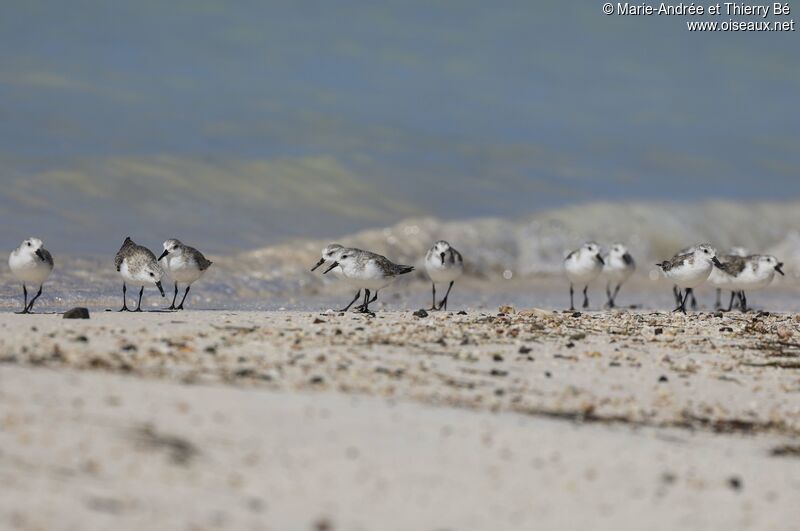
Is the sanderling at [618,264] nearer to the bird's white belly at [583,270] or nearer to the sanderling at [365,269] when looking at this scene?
the bird's white belly at [583,270]

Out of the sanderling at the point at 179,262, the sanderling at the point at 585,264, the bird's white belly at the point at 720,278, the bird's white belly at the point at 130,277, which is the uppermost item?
the sanderling at the point at 585,264

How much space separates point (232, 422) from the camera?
21.5 feet

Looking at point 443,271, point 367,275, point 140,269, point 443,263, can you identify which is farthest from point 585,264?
point 140,269

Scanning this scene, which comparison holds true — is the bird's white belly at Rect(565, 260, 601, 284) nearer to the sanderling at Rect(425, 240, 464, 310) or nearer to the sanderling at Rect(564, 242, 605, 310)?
the sanderling at Rect(564, 242, 605, 310)

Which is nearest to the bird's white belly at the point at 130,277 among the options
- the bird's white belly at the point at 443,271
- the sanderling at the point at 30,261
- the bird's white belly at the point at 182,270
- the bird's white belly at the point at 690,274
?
the bird's white belly at the point at 182,270

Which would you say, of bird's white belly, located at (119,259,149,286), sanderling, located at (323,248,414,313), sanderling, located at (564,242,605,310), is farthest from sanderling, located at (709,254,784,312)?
bird's white belly, located at (119,259,149,286)

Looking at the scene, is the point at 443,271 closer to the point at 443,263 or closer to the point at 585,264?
the point at 443,263

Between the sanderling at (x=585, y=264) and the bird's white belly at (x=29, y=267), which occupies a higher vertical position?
the sanderling at (x=585, y=264)

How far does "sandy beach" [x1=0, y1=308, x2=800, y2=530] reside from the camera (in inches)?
225

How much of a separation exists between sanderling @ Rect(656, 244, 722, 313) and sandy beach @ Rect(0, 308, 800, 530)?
6.90 metres

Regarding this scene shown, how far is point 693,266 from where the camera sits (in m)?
17.1

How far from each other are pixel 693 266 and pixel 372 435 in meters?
11.2

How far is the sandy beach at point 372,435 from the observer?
5703 millimetres

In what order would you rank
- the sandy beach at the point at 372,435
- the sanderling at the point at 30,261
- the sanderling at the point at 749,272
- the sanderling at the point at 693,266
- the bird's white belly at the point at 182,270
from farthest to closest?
the sanderling at the point at 749,272 → the sanderling at the point at 693,266 → the bird's white belly at the point at 182,270 → the sanderling at the point at 30,261 → the sandy beach at the point at 372,435
